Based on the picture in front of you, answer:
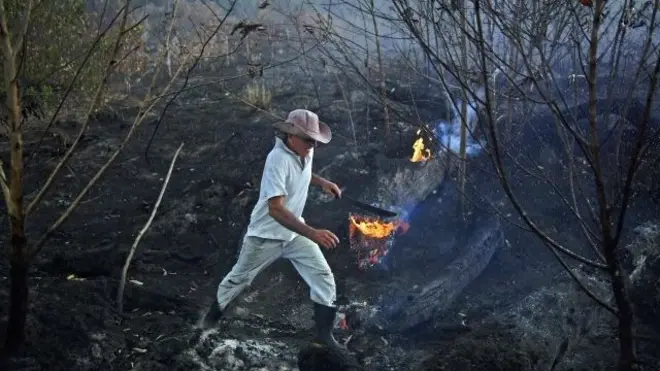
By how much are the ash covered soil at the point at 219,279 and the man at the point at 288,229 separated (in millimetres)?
386

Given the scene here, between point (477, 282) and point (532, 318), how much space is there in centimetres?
148

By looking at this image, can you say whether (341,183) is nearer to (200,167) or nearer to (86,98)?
(200,167)

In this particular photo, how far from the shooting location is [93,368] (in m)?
3.46

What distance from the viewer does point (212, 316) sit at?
4.23m

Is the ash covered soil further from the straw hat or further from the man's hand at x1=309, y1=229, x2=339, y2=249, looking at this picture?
the straw hat

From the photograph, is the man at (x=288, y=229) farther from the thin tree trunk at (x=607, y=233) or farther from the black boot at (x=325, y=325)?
the thin tree trunk at (x=607, y=233)

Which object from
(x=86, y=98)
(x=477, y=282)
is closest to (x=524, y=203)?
(x=477, y=282)

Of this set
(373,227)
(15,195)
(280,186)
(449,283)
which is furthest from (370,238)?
(15,195)

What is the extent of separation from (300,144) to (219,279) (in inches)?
81.9

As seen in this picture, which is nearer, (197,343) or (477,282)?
(197,343)

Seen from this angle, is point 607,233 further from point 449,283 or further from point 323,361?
point 449,283

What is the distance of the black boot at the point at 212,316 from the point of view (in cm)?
421

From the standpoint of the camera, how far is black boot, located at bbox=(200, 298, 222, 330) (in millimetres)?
4211

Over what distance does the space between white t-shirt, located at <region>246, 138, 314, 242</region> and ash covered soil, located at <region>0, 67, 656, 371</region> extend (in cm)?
97
